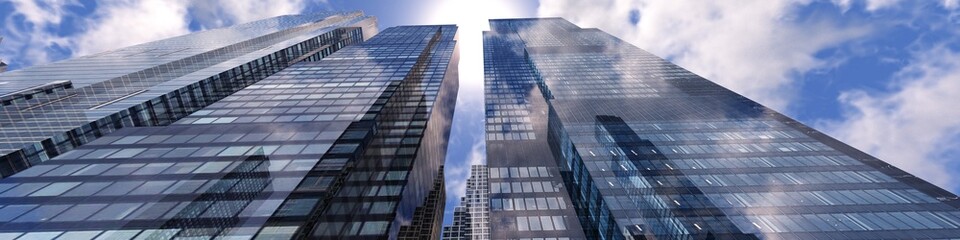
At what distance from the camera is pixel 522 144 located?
66.4 metres

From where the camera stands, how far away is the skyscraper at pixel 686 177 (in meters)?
32.6

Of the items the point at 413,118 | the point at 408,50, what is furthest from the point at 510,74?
the point at 413,118

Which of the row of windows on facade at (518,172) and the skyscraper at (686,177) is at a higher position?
the skyscraper at (686,177)

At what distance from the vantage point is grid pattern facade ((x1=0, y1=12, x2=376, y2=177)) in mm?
34344

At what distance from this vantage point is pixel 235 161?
72.1 ft

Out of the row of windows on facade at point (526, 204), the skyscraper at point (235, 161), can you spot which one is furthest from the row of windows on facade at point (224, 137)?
the row of windows on facade at point (526, 204)

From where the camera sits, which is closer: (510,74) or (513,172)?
(513,172)

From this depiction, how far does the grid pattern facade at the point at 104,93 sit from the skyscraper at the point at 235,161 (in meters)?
0.25

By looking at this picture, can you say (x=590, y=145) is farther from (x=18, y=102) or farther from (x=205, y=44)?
(x=205, y=44)

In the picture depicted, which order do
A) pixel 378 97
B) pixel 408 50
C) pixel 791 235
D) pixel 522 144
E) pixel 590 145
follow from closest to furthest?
1. pixel 791 235
2. pixel 378 97
3. pixel 590 145
4. pixel 522 144
5. pixel 408 50

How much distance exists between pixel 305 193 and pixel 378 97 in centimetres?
1837

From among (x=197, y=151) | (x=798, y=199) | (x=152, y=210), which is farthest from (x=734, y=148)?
(x=152, y=210)

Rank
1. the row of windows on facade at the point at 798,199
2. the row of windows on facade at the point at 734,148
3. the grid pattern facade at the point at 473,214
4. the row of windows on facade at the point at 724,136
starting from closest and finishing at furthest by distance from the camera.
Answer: the row of windows on facade at the point at 798,199 → the row of windows on facade at the point at 734,148 → the row of windows on facade at the point at 724,136 → the grid pattern facade at the point at 473,214

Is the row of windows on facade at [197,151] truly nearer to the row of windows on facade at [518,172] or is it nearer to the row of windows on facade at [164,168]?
the row of windows on facade at [164,168]
